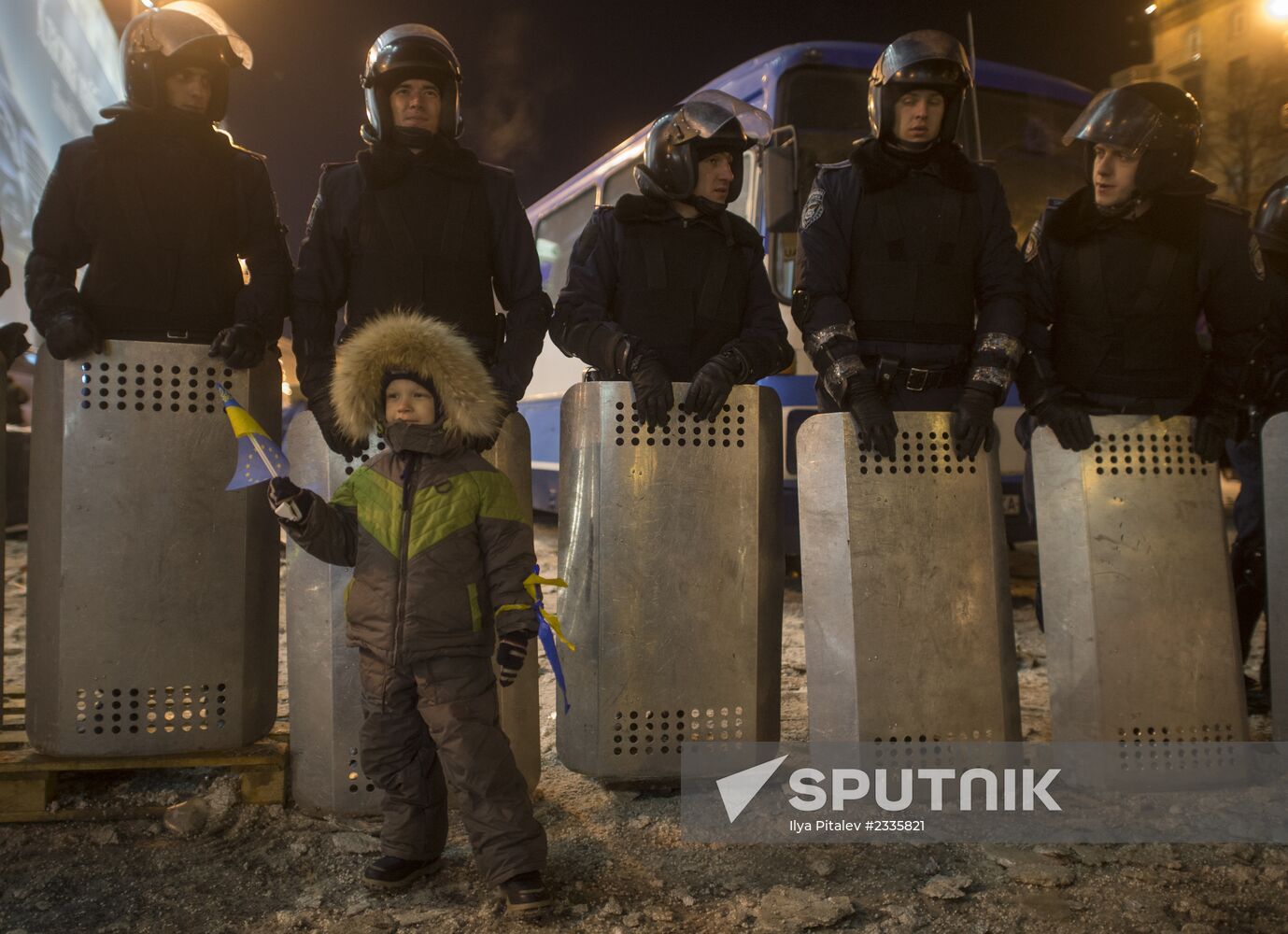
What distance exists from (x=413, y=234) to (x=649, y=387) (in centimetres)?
97

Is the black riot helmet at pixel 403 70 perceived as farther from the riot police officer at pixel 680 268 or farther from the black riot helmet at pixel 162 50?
the riot police officer at pixel 680 268

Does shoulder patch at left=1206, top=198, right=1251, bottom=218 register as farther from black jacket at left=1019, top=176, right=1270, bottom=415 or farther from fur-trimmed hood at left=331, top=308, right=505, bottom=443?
fur-trimmed hood at left=331, top=308, right=505, bottom=443

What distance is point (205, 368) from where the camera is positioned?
11.0 feet

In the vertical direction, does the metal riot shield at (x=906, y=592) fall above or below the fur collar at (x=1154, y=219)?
below

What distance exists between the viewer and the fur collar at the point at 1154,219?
12.2ft

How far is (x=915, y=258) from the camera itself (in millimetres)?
3551

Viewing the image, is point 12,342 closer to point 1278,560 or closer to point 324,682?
point 324,682

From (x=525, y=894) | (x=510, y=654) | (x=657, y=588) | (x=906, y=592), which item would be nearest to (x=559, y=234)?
(x=657, y=588)

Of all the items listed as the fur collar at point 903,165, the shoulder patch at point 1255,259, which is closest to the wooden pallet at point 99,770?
the fur collar at point 903,165

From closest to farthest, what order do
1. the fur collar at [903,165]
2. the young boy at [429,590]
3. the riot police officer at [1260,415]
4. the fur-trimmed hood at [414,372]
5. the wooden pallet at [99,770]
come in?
the young boy at [429,590], the fur-trimmed hood at [414,372], the wooden pallet at [99,770], the fur collar at [903,165], the riot police officer at [1260,415]

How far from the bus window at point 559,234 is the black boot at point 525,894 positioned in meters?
7.28

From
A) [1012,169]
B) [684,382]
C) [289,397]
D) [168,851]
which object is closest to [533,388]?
[289,397]

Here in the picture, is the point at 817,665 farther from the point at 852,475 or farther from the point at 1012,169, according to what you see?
the point at 1012,169

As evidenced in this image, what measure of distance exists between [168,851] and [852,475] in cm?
244
